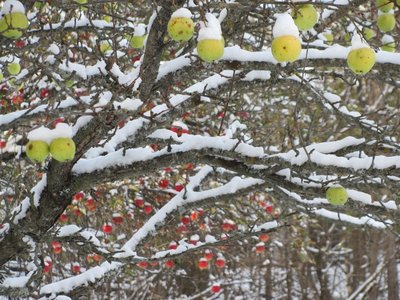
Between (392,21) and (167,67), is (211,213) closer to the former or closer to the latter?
(167,67)

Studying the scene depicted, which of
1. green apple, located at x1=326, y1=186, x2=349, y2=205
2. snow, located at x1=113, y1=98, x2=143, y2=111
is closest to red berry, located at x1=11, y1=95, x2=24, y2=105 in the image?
snow, located at x1=113, y1=98, x2=143, y2=111

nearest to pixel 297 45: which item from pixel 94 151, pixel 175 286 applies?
pixel 94 151

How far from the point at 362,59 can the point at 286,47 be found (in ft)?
1.10

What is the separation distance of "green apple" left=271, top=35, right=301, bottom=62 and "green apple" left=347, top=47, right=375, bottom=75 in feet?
0.92

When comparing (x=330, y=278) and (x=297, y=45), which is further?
(x=330, y=278)

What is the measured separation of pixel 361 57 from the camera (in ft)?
6.00

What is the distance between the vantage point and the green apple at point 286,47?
5.49 feet

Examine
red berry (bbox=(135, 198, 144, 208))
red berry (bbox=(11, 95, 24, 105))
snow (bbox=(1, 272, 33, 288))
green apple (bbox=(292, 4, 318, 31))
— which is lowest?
snow (bbox=(1, 272, 33, 288))

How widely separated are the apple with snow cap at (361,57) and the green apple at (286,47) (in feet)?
0.92

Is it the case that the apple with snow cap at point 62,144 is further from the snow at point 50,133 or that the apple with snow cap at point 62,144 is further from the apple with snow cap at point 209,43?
the apple with snow cap at point 209,43

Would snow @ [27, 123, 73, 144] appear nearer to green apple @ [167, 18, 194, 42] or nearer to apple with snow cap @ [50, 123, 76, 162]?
apple with snow cap @ [50, 123, 76, 162]

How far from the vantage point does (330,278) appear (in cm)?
1230

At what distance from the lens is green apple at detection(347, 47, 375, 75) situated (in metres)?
1.82

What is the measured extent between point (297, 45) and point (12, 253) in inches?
81.0
